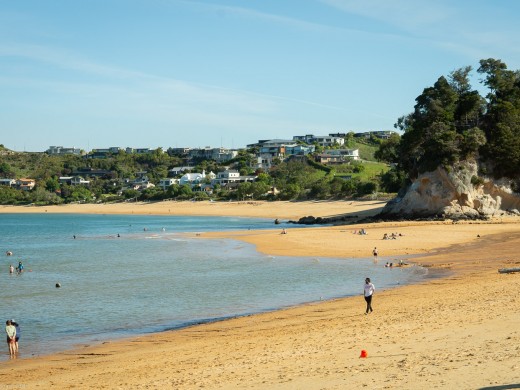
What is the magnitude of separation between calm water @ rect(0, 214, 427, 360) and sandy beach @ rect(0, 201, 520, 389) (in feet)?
6.23

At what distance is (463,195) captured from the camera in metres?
63.2

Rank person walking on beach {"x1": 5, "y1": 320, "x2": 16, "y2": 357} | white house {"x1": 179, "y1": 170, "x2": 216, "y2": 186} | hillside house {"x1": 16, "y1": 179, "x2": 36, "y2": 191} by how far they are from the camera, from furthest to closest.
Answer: hillside house {"x1": 16, "y1": 179, "x2": 36, "y2": 191} → white house {"x1": 179, "y1": 170, "x2": 216, "y2": 186} → person walking on beach {"x1": 5, "y1": 320, "x2": 16, "y2": 357}

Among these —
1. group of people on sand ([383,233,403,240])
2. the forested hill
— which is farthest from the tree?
group of people on sand ([383,233,403,240])

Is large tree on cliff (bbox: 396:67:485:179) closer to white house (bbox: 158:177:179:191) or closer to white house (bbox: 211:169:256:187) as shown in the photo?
white house (bbox: 211:169:256:187)

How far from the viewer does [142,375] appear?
13.9 meters

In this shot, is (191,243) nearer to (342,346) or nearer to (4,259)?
(4,259)

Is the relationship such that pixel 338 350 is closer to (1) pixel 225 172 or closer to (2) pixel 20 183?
(1) pixel 225 172

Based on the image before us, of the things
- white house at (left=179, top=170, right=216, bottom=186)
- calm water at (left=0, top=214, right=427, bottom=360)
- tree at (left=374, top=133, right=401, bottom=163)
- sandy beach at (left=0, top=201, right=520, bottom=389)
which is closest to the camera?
sandy beach at (left=0, top=201, right=520, bottom=389)

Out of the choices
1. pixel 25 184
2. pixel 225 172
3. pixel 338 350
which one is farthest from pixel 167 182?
pixel 338 350

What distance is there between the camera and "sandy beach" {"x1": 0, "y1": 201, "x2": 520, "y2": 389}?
11.2 metres

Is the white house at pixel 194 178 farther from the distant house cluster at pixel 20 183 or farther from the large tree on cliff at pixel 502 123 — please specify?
the large tree on cliff at pixel 502 123

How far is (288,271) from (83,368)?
20100 mm

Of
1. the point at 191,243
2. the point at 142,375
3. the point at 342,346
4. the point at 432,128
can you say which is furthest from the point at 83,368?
the point at 432,128

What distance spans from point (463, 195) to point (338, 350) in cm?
5298
